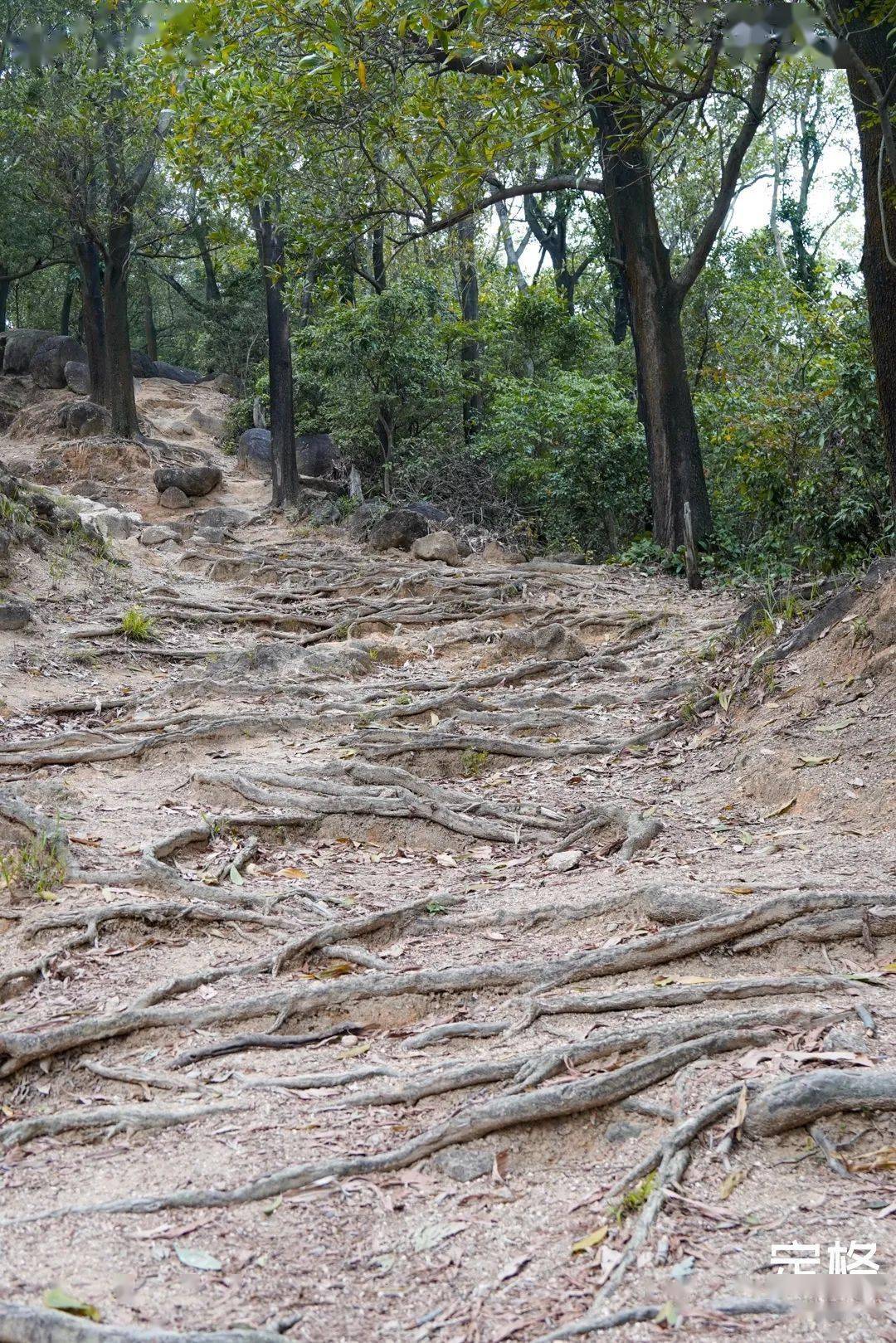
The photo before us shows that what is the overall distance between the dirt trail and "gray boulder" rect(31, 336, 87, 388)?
71.2ft

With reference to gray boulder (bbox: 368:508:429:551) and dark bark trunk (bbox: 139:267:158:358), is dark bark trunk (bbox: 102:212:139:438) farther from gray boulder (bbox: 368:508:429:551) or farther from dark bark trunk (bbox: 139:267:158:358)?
dark bark trunk (bbox: 139:267:158:358)

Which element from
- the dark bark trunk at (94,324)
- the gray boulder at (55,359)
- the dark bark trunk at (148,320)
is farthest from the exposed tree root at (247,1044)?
the dark bark trunk at (148,320)

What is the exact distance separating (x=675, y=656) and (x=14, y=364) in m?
24.8

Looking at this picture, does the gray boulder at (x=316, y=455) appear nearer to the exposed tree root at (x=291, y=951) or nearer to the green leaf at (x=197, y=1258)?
the exposed tree root at (x=291, y=951)

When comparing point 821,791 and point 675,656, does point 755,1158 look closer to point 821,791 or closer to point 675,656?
point 821,791

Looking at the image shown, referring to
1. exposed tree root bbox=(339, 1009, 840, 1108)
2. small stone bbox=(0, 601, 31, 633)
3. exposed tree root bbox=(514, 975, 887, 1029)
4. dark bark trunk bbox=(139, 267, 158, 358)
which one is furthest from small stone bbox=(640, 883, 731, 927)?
dark bark trunk bbox=(139, 267, 158, 358)

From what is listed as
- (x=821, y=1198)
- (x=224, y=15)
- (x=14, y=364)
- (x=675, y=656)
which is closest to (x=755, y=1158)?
(x=821, y=1198)

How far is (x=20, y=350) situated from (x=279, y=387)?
13.3 metres

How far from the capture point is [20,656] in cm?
985

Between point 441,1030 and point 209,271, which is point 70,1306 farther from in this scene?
point 209,271

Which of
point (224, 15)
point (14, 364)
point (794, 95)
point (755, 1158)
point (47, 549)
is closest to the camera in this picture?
point (755, 1158)

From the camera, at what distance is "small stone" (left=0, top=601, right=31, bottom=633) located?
1041 cm

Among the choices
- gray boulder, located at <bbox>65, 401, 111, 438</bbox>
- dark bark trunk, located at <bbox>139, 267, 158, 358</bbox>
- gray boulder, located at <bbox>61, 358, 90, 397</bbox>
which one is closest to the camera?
gray boulder, located at <bbox>65, 401, 111, 438</bbox>

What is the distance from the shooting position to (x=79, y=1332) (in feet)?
6.98
